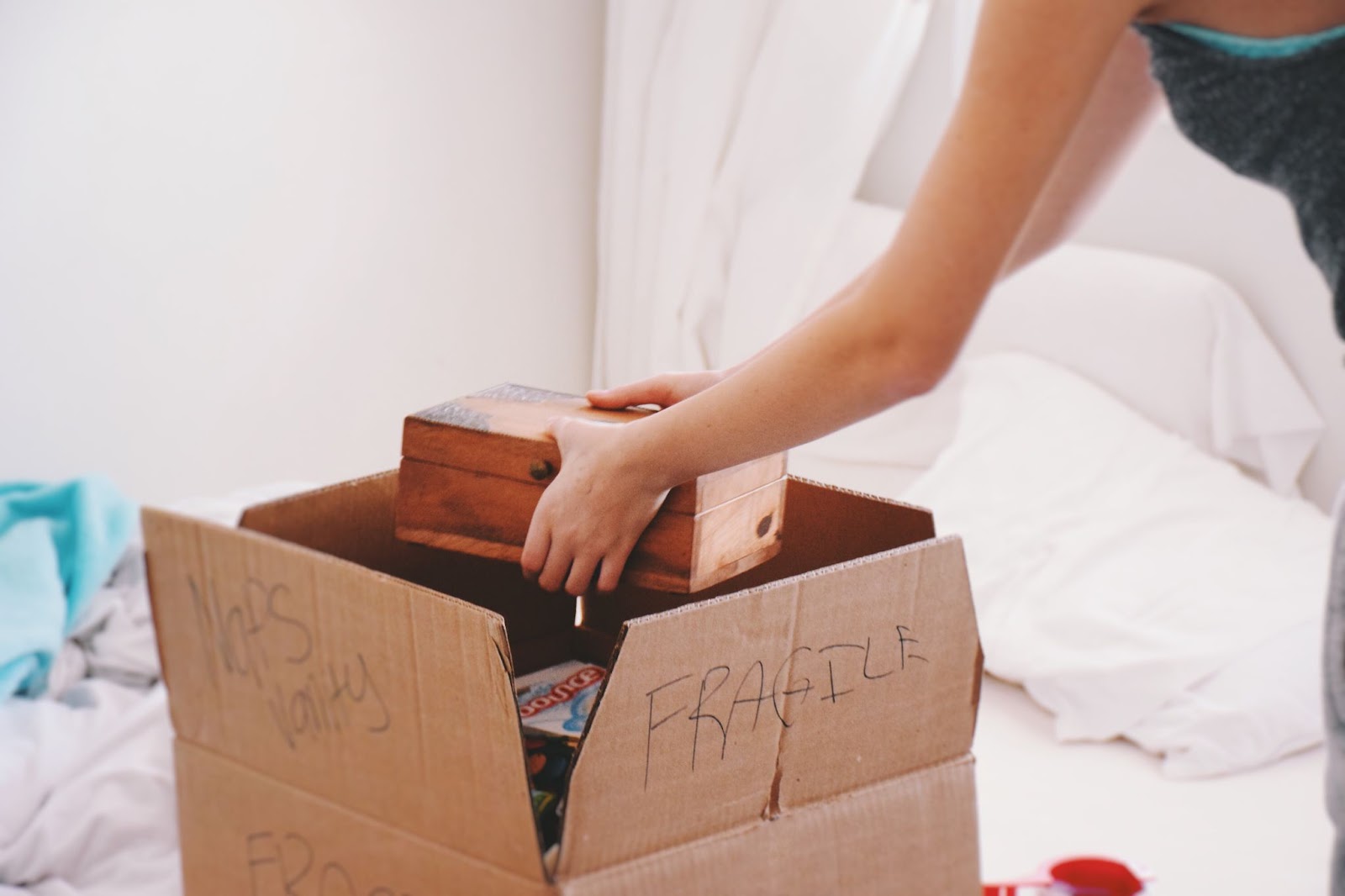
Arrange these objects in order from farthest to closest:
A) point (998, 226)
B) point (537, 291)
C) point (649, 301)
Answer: point (537, 291)
point (649, 301)
point (998, 226)

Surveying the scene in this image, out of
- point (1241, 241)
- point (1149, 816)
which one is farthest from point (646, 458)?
point (1241, 241)

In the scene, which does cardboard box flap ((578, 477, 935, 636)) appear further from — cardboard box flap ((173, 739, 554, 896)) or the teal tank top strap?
the teal tank top strap

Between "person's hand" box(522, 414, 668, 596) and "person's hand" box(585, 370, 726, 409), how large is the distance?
10 centimetres

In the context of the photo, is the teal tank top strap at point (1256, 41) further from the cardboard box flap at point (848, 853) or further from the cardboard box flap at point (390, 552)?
the cardboard box flap at point (390, 552)

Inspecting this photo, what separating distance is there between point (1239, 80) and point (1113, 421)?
134 centimetres

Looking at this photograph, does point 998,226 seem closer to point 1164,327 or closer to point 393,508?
point 393,508

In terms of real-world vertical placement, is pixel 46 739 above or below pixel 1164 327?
below

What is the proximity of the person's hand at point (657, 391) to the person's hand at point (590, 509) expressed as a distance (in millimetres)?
101

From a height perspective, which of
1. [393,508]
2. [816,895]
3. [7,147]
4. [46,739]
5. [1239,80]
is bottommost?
[46,739]

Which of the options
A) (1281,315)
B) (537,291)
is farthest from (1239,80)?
(537,291)

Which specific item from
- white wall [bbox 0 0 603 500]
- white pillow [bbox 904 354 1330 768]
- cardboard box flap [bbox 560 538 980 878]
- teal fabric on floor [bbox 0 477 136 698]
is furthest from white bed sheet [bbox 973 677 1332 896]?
white wall [bbox 0 0 603 500]

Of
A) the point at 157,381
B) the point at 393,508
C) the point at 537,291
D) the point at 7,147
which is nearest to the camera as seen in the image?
the point at 393,508

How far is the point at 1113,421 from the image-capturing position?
189 cm

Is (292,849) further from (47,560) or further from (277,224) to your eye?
(277,224)
